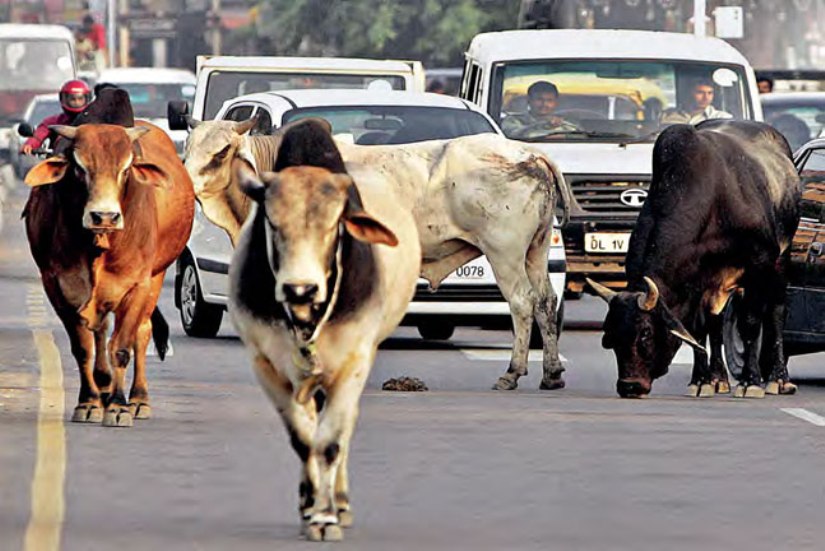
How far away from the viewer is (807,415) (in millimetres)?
16312

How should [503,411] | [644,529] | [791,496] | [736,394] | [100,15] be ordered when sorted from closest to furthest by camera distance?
[644,529] < [791,496] < [503,411] < [736,394] < [100,15]

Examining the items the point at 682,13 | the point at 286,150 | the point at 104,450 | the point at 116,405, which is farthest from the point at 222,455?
the point at 682,13

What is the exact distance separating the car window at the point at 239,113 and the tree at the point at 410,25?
42742 mm

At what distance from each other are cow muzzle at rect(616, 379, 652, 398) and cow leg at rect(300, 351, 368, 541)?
608 centimetres

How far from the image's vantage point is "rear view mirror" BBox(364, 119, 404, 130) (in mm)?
20922

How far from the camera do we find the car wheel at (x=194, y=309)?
70.4ft

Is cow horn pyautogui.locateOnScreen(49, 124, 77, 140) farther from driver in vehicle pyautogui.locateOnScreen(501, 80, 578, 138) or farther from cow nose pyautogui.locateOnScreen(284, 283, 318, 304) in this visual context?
driver in vehicle pyautogui.locateOnScreen(501, 80, 578, 138)

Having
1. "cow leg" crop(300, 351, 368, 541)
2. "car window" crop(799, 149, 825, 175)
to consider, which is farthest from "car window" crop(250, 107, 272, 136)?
"cow leg" crop(300, 351, 368, 541)

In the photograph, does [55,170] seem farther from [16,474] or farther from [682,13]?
[682,13]

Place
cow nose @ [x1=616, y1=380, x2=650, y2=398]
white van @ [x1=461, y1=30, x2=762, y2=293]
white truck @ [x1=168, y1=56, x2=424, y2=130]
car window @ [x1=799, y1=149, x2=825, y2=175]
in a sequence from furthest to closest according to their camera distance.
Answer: white truck @ [x1=168, y1=56, x2=424, y2=130] < white van @ [x1=461, y1=30, x2=762, y2=293] < car window @ [x1=799, y1=149, x2=825, y2=175] < cow nose @ [x1=616, y1=380, x2=650, y2=398]

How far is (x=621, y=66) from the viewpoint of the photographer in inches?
952

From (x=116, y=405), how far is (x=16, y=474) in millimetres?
2240

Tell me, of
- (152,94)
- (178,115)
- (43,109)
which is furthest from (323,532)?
(152,94)

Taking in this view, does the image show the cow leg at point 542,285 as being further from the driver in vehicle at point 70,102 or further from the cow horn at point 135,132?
the driver in vehicle at point 70,102
